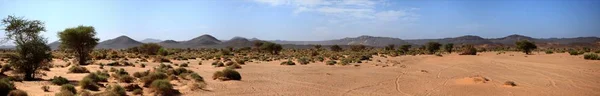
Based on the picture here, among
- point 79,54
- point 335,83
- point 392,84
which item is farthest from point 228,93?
point 79,54

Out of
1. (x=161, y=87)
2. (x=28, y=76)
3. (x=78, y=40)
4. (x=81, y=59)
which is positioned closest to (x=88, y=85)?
(x=161, y=87)

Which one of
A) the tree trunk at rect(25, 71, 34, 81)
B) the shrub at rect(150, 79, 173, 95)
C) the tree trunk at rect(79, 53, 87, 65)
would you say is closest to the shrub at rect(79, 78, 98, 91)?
the shrub at rect(150, 79, 173, 95)

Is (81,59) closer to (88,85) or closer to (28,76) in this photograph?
(28,76)

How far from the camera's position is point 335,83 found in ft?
74.4

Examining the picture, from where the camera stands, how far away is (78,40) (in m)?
39.4

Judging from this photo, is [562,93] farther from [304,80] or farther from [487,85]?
[304,80]

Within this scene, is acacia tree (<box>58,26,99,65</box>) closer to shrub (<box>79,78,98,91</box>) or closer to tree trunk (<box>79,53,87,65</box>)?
tree trunk (<box>79,53,87,65</box>)

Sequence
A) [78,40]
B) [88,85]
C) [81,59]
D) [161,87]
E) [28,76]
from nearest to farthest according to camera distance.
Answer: [161,87] → [88,85] → [28,76] → [81,59] → [78,40]

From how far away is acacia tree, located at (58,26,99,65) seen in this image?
3891cm

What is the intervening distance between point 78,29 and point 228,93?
27479 millimetres

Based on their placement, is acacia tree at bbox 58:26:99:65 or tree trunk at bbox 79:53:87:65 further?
acacia tree at bbox 58:26:99:65

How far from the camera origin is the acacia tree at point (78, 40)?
38.9 meters

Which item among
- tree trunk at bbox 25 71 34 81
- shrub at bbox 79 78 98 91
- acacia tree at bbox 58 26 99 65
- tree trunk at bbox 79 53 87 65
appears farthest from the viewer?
acacia tree at bbox 58 26 99 65

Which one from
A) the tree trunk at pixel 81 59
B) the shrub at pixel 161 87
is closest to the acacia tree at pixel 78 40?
the tree trunk at pixel 81 59
